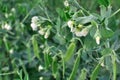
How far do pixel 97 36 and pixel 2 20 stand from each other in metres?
0.94

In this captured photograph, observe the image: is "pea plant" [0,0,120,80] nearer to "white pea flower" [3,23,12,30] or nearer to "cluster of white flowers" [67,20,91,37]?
"white pea flower" [3,23,12,30]

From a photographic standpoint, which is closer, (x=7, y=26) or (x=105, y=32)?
(x=105, y=32)

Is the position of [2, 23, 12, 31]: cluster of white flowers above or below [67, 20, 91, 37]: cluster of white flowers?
above

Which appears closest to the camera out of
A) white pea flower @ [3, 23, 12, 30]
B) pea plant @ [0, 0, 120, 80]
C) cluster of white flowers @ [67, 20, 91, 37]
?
cluster of white flowers @ [67, 20, 91, 37]

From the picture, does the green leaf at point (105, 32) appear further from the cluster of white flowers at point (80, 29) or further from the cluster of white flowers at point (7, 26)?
the cluster of white flowers at point (7, 26)

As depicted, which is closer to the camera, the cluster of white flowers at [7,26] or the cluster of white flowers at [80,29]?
the cluster of white flowers at [80,29]

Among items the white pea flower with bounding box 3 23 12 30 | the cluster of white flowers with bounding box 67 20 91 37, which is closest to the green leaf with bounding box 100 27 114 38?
the cluster of white flowers with bounding box 67 20 91 37

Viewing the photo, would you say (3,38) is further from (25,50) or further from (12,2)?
Answer: (12,2)

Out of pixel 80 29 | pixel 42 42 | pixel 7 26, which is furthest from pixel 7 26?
pixel 80 29

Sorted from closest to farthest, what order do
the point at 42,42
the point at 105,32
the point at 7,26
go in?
the point at 105,32
the point at 42,42
the point at 7,26

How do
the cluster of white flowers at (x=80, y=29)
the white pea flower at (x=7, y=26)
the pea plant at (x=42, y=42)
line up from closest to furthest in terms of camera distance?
the cluster of white flowers at (x=80, y=29) < the pea plant at (x=42, y=42) < the white pea flower at (x=7, y=26)

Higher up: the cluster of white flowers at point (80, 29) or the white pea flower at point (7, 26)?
Result: the white pea flower at point (7, 26)

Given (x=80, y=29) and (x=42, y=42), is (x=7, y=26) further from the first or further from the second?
(x=80, y=29)

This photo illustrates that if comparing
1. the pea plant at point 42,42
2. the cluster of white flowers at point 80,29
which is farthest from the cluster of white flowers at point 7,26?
the cluster of white flowers at point 80,29
